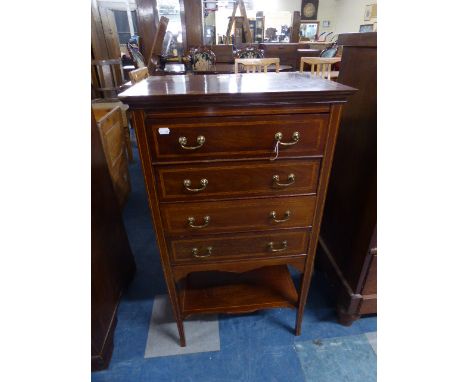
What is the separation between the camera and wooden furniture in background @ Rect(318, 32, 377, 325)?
3.18 ft

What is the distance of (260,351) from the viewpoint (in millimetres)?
1170

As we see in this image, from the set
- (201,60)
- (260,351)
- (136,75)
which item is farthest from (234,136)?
(201,60)

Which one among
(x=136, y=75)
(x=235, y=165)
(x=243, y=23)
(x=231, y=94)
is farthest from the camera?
(x=243, y=23)

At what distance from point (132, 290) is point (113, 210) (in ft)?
1.59

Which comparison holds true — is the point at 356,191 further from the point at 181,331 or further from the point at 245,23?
the point at 245,23

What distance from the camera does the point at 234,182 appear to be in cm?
Result: 81

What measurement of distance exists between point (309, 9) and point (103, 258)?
996 cm

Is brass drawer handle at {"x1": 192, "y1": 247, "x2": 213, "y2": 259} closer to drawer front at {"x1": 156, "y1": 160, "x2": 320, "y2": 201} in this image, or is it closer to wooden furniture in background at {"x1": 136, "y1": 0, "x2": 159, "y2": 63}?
drawer front at {"x1": 156, "y1": 160, "x2": 320, "y2": 201}

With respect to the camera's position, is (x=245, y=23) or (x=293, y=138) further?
(x=245, y=23)

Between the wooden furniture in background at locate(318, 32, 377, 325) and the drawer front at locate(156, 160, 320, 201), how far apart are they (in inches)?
12.8

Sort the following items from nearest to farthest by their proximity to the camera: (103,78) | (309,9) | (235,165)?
(235,165) → (103,78) → (309,9)

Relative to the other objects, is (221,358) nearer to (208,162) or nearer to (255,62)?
(208,162)

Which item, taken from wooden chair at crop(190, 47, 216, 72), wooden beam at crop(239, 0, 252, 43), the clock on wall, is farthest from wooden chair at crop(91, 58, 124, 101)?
the clock on wall
